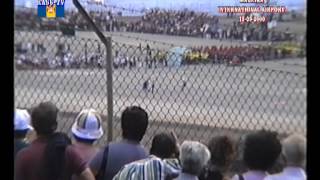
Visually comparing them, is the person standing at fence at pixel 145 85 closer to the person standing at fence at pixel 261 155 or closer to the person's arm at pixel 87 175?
the person's arm at pixel 87 175

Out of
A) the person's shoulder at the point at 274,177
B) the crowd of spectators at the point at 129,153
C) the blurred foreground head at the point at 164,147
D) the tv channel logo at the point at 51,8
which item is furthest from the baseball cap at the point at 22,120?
the person's shoulder at the point at 274,177

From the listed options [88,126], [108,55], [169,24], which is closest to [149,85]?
[108,55]

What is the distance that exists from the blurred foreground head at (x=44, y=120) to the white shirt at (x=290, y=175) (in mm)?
1074

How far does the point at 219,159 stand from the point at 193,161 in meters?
0.16

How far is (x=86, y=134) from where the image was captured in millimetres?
3068

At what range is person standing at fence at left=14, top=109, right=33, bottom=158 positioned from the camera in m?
3.07

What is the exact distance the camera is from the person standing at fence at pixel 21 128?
10.1ft

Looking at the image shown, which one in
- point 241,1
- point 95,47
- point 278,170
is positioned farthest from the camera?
point 95,47

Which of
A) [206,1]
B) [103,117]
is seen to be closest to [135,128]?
[103,117]

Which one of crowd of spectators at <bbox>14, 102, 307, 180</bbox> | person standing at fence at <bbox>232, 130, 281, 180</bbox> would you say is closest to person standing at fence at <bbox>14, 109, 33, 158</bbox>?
crowd of spectators at <bbox>14, 102, 307, 180</bbox>

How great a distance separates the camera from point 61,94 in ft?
11.6

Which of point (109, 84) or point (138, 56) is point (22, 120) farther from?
point (138, 56)

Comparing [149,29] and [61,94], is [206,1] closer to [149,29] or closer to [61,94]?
[149,29]
